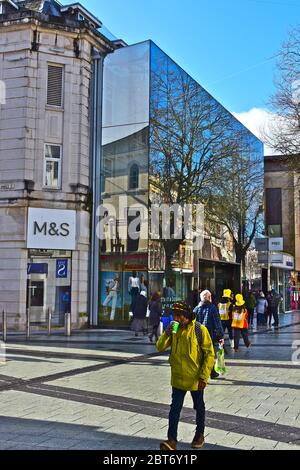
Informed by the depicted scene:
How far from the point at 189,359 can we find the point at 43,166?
1643cm

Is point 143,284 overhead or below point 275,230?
below

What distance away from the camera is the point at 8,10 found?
22.3 meters

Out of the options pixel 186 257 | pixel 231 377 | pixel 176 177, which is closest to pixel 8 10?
pixel 176 177

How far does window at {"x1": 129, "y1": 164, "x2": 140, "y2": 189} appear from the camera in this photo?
21250mm

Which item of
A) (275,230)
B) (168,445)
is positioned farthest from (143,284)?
(275,230)

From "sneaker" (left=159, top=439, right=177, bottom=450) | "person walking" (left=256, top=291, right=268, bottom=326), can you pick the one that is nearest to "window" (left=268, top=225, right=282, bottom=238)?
"person walking" (left=256, top=291, right=268, bottom=326)

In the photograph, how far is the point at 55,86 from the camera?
2111cm

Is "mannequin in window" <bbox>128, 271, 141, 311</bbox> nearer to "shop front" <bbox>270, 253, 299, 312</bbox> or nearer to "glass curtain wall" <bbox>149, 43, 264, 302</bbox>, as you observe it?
"glass curtain wall" <bbox>149, 43, 264, 302</bbox>

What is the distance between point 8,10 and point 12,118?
548cm

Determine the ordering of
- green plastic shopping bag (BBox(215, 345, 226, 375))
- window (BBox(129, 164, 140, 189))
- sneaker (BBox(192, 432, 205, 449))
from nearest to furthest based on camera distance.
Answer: sneaker (BBox(192, 432, 205, 449)), green plastic shopping bag (BBox(215, 345, 226, 375)), window (BBox(129, 164, 140, 189))

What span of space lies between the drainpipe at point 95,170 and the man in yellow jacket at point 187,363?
626 inches

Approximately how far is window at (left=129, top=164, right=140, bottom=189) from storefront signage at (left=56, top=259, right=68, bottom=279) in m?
4.18

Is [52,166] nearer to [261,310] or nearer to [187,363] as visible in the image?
[261,310]

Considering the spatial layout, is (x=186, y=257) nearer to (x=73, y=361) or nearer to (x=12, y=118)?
(x=12, y=118)
